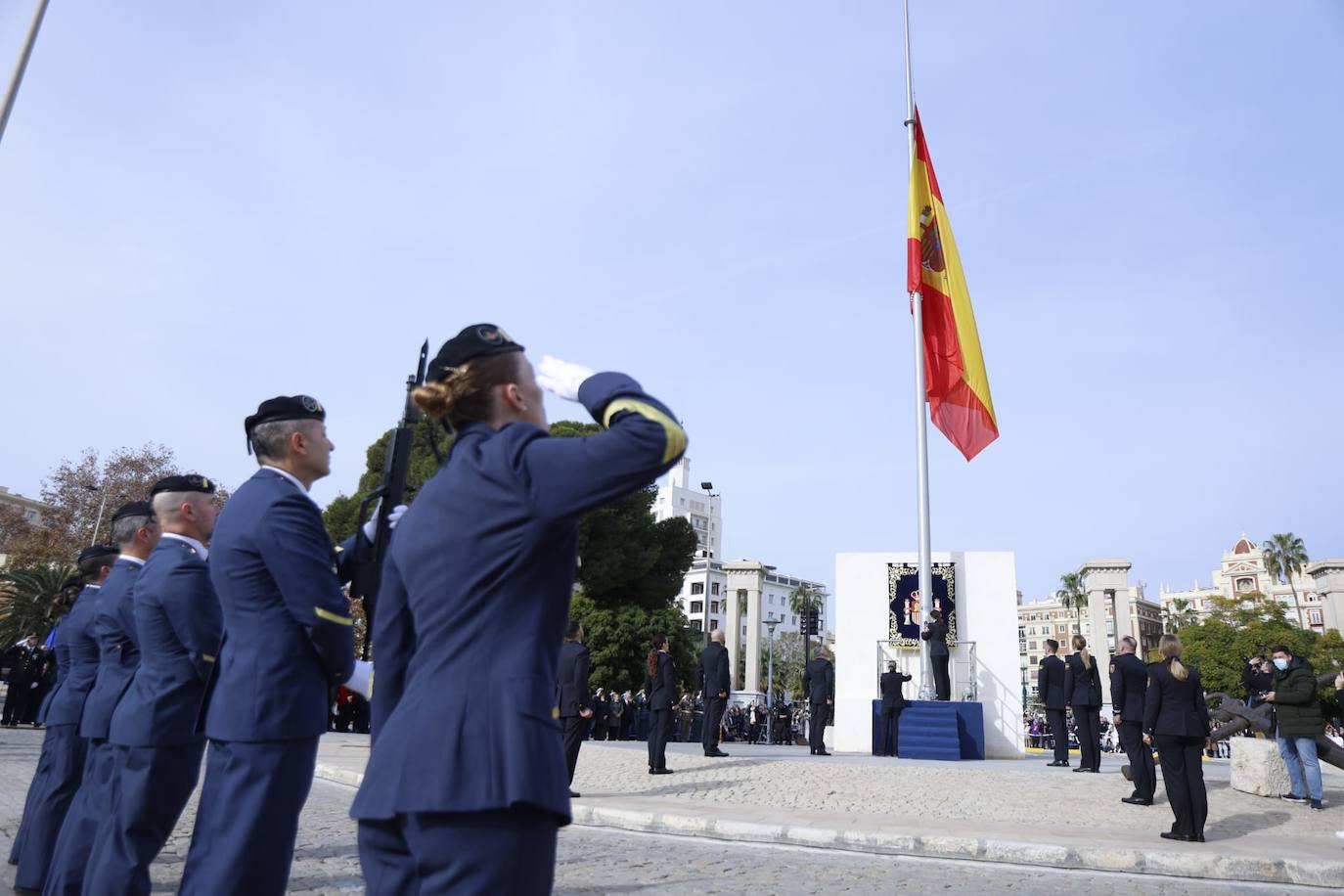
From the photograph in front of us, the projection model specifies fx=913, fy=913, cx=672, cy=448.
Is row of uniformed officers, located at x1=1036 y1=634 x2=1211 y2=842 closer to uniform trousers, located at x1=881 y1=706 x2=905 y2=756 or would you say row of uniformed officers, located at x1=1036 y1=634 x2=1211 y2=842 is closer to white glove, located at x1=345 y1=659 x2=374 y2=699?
uniform trousers, located at x1=881 y1=706 x2=905 y2=756

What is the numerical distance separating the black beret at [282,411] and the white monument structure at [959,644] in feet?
62.4

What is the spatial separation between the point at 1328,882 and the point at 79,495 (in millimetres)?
40645

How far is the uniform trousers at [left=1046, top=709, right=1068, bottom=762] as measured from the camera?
15812 millimetres

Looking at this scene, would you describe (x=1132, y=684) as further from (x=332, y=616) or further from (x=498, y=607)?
(x=498, y=607)

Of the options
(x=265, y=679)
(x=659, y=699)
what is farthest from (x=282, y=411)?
(x=659, y=699)

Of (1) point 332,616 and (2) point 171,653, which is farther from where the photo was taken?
(2) point 171,653

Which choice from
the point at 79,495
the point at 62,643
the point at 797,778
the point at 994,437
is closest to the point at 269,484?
the point at 62,643

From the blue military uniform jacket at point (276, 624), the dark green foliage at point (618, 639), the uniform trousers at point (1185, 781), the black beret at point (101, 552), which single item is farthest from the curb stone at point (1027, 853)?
the dark green foliage at point (618, 639)

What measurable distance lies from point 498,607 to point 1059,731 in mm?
16562

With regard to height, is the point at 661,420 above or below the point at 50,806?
above

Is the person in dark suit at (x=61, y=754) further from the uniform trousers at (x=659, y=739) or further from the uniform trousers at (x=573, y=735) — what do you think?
the uniform trousers at (x=659, y=739)

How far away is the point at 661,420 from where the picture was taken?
1950mm

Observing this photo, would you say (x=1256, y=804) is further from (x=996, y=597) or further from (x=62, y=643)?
(x=62, y=643)

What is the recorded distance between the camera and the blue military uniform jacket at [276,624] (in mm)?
2930
